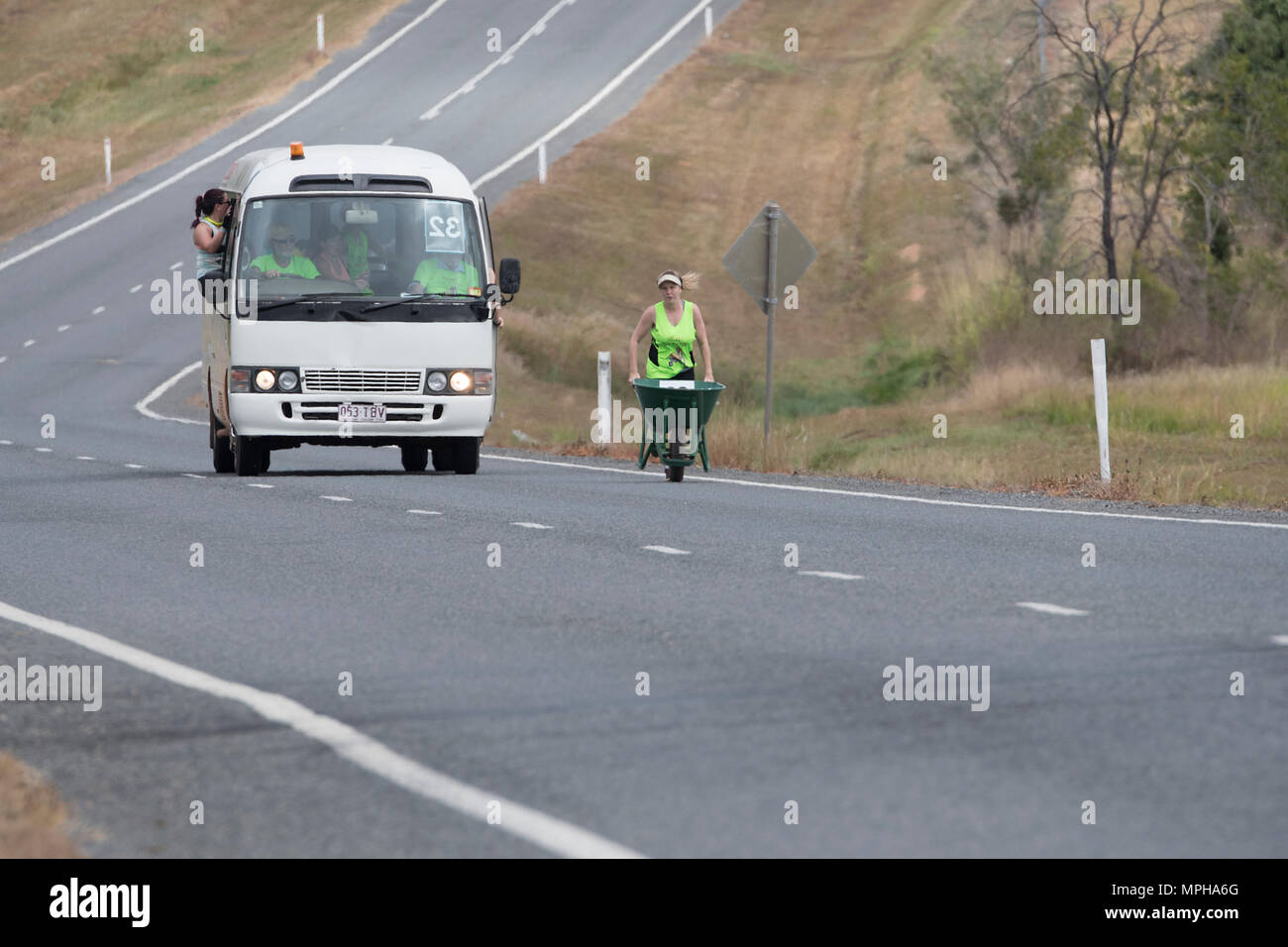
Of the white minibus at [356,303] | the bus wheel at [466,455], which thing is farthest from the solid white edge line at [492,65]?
the white minibus at [356,303]

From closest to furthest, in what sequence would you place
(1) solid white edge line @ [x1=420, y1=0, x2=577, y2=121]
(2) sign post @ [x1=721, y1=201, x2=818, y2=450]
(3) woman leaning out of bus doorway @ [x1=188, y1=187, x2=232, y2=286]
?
1. (3) woman leaning out of bus doorway @ [x1=188, y1=187, x2=232, y2=286]
2. (2) sign post @ [x1=721, y1=201, x2=818, y2=450]
3. (1) solid white edge line @ [x1=420, y1=0, x2=577, y2=121]

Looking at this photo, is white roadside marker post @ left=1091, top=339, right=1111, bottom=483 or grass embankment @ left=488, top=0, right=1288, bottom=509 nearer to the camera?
white roadside marker post @ left=1091, top=339, right=1111, bottom=483

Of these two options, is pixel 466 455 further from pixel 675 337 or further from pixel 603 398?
pixel 603 398

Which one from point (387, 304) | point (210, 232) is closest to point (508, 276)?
point (387, 304)

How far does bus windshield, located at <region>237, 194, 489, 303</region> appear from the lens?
1842 centimetres

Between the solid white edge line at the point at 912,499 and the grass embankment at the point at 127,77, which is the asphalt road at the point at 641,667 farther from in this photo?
the grass embankment at the point at 127,77

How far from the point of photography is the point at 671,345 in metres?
18.4

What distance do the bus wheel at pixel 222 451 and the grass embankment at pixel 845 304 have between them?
4731mm

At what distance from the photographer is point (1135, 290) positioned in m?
34.6

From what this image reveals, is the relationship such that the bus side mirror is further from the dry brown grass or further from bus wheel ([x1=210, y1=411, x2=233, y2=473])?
the dry brown grass

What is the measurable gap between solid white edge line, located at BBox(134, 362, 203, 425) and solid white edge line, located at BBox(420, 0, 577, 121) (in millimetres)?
19692

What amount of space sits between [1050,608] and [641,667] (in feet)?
8.16

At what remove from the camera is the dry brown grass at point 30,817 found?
5574mm

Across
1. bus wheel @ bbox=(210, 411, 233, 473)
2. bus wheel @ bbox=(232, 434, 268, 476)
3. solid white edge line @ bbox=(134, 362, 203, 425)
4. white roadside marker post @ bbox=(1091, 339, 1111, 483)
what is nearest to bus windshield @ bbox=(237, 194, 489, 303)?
bus wheel @ bbox=(232, 434, 268, 476)
